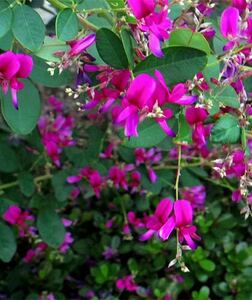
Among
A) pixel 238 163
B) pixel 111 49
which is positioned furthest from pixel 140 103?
pixel 238 163

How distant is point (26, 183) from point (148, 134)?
0.70 metres

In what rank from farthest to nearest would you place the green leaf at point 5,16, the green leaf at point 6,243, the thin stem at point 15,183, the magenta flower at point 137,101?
1. the thin stem at point 15,183
2. the green leaf at point 6,243
3. the green leaf at point 5,16
4. the magenta flower at point 137,101

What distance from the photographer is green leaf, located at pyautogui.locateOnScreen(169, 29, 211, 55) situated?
857 millimetres

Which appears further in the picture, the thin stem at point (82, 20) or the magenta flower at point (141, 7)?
the thin stem at point (82, 20)

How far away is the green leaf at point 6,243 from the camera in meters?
1.50

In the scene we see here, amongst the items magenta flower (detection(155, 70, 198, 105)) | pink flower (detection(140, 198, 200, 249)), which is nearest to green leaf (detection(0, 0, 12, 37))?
magenta flower (detection(155, 70, 198, 105))

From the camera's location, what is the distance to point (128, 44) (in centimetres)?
84

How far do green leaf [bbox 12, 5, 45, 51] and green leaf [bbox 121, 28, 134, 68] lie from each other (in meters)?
0.12

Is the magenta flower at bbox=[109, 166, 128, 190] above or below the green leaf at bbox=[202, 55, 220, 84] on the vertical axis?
below

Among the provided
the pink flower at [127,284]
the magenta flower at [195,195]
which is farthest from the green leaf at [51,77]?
the pink flower at [127,284]

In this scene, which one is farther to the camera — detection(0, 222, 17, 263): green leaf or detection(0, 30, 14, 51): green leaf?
detection(0, 222, 17, 263): green leaf

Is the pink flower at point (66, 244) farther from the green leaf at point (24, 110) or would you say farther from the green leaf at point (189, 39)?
the green leaf at point (189, 39)

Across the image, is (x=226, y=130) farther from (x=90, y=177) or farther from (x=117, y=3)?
(x=90, y=177)

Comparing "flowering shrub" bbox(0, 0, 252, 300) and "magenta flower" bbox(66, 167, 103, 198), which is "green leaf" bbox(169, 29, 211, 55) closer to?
"flowering shrub" bbox(0, 0, 252, 300)
